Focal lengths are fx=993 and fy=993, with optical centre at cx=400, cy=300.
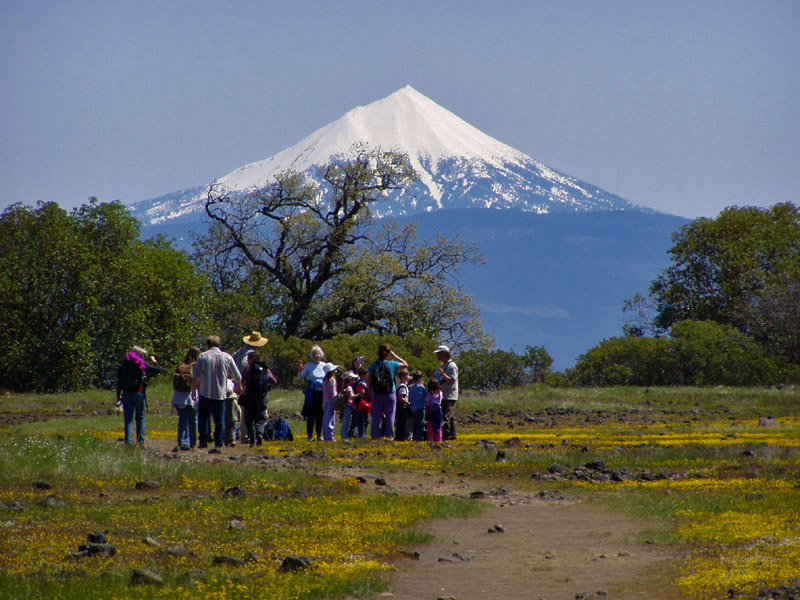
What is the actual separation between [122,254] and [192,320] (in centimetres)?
538

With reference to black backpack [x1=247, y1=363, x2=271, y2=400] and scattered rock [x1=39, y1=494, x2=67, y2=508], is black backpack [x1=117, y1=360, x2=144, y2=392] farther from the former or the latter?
scattered rock [x1=39, y1=494, x2=67, y2=508]

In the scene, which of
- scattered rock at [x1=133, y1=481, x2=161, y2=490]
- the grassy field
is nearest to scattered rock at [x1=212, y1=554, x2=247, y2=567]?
the grassy field

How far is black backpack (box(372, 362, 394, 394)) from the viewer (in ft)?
76.3

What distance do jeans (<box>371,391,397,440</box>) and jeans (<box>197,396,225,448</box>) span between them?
4.04m

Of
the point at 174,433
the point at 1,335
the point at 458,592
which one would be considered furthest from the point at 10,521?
the point at 1,335

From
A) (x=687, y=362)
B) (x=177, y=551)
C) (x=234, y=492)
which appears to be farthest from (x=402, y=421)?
(x=687, y=362)

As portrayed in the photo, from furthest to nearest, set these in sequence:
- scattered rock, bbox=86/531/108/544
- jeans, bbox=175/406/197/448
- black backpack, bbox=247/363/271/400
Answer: black backpack, bbox=247/363/271/400
jeans, bbox=175/406/197/448
scattered rock, bbox=86/531/108/544

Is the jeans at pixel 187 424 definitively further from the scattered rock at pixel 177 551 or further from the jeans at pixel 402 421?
the scattered rock at pixel 177 551

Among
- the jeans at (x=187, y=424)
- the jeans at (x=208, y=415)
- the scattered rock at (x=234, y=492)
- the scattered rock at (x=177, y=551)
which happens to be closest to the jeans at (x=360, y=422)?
the jeans at (x=208, y=415)

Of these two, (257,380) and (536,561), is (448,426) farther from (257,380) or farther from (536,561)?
(536,561)

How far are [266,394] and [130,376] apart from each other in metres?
3.81

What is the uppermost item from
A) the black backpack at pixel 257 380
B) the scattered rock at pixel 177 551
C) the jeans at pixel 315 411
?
the black backpack at pixel 257 380

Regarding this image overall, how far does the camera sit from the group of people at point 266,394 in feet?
67.2

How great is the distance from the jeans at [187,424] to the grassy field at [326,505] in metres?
1.88
